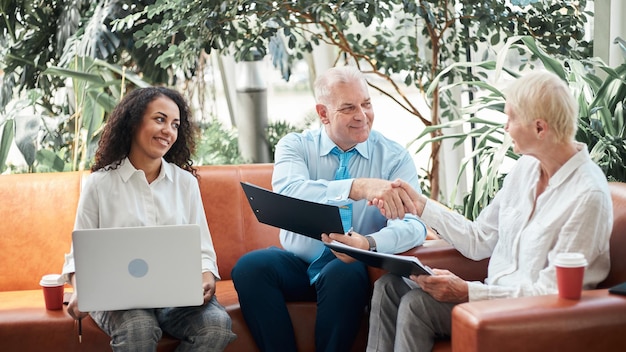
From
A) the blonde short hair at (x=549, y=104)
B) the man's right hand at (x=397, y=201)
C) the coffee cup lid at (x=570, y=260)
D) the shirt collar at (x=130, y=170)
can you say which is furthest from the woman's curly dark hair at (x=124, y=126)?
the coffee cup lid at (x=570, y=260)

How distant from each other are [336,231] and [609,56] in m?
1.65

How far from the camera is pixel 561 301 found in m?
2.24

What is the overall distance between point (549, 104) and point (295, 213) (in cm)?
84

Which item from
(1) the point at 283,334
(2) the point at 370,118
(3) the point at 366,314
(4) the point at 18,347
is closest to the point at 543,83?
(2) the point at 370,118

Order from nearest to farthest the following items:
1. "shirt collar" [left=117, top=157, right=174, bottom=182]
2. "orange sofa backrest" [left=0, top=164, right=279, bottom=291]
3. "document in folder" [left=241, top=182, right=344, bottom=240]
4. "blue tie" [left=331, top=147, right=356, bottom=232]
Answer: "document in folder" [left=241, top=182, right=344, bottom=240] → "shirt collar" [left=117, top=157, right=174, bottom=182] → "blue tie" [left=331, top=147, right=356, bottom=232] → "orange sofa backrest" [left=0, top=164, right=279, bottom=291]

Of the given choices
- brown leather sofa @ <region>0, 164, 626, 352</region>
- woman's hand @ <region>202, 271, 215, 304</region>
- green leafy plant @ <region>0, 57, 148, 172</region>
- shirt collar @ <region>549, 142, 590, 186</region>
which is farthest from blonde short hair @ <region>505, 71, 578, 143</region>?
green leafy plant @ <region>0, 57, 148, 172</region>

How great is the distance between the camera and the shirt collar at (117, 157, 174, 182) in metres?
2.97

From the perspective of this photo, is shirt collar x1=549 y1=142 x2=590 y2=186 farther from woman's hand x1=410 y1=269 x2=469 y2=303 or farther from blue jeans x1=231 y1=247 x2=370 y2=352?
blue jeans x1=231 y1=247 x2=370 y2=352

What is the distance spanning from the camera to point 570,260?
7.32ft

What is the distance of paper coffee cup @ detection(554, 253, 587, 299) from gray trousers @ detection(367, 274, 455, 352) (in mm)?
411

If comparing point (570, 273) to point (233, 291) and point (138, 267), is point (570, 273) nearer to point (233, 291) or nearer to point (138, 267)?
point (138, 267)

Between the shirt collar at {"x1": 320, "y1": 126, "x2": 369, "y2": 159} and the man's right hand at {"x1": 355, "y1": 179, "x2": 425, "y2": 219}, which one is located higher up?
the shirt collar at {"x1": 320, "y1": 126, "x2": 369, "y2": 159}

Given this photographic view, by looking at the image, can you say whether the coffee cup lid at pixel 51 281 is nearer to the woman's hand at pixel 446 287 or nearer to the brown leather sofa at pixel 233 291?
the brown leather sofa at pixel 233 291

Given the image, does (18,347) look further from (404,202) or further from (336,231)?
(404,202)
